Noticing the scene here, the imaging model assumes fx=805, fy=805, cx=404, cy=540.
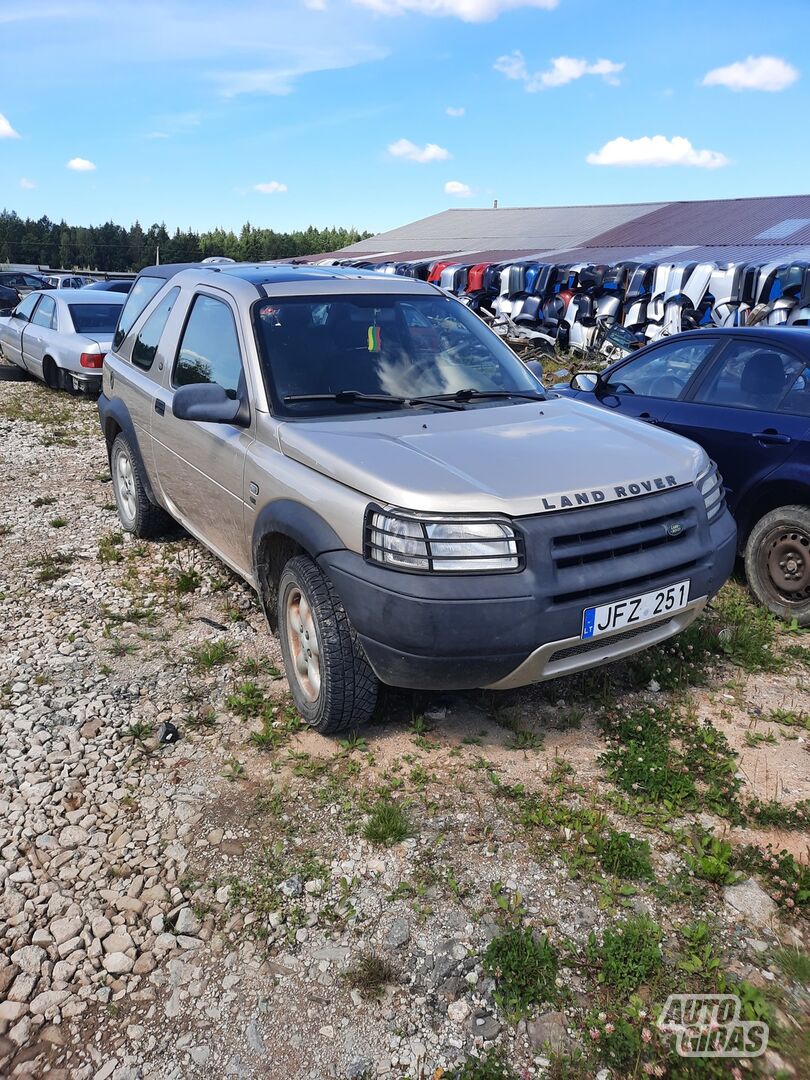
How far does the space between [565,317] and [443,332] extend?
15167 millimetres

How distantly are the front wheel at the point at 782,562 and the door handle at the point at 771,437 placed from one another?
390 mm

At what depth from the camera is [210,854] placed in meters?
2.96

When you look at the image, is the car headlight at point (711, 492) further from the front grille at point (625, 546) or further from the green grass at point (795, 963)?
the green grass at point (795, 963)

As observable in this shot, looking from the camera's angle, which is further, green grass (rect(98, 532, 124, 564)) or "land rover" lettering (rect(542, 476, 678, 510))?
green grass (rect(98, 532, 124, 564))

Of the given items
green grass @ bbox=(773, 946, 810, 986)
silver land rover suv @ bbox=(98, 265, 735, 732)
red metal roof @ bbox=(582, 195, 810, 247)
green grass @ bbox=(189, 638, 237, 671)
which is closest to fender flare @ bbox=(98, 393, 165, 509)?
silver land rover suv @ bbox=(98, 265, 735, 732)

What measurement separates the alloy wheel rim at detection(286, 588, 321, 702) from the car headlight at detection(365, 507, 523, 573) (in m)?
0.64

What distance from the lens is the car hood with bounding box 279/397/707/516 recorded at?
9.95 ft

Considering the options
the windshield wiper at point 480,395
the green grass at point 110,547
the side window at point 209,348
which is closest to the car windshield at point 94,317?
the green grass at point 110,547

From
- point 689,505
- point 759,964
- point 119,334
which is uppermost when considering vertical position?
point 119,334

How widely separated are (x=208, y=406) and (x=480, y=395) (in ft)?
4.47

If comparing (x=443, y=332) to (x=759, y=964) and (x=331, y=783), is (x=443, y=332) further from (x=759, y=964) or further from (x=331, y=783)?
(x=759, y=964)

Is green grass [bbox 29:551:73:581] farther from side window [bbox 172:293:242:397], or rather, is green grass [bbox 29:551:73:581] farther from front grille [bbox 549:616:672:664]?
front grille [bbox 549:616:672:664]

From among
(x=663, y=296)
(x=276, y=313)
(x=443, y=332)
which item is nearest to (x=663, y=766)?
(x=443, y=332)

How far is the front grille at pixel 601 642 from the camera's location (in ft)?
10.3
